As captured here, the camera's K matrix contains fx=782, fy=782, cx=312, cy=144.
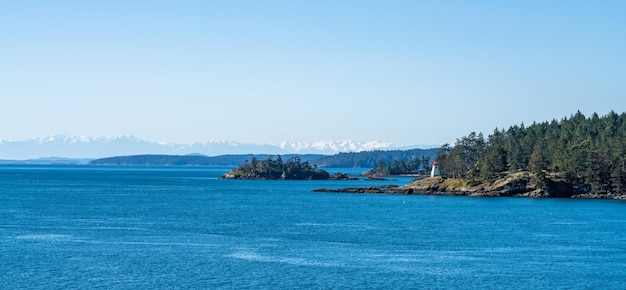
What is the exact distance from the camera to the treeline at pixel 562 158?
14600cm

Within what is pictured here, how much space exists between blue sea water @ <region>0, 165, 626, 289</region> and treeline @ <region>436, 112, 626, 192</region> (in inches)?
603

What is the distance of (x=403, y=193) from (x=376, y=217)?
60214 millimetres

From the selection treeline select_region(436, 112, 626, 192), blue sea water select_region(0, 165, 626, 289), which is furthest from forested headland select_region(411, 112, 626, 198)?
blue sea water select_region(0, 165, 626, 289)

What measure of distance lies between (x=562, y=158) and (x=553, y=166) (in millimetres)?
2470

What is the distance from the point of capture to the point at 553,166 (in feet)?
511

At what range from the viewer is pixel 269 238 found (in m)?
84.1

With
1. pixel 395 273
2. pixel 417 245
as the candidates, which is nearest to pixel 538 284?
pixel 395 273

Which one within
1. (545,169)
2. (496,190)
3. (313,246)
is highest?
(545,169)

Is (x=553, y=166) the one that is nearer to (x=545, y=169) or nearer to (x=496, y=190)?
(x=545, y=169)

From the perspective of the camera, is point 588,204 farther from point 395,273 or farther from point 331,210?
point 395,273

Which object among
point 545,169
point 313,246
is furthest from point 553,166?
point 313,246

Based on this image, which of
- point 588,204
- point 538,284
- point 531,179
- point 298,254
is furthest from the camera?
point 531,179

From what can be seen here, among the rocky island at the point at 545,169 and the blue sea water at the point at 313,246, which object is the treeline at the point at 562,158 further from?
the blue sea water at the point at 313,246

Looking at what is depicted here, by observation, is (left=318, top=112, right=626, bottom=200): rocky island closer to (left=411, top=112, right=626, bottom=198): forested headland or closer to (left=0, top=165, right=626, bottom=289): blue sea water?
(left=411, top=112, right=626, bottom=198): forested headland
